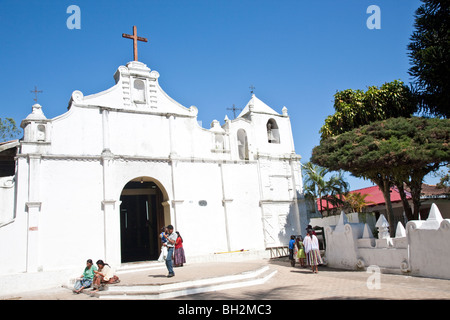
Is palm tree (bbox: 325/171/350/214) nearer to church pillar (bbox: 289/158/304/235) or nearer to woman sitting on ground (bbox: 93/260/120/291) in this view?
church pillar (bbox: 289/158/304/235)

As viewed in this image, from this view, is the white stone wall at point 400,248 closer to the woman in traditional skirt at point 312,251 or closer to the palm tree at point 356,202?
the woman in traditional skirt at point 312,251

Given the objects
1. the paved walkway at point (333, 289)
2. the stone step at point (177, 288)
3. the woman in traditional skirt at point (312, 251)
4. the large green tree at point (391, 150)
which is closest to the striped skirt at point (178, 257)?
the paved walkway at point (333, 289)

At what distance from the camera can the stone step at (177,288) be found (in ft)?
31.7

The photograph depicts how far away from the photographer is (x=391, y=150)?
51.7 ft

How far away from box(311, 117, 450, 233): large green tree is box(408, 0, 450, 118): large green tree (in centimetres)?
320

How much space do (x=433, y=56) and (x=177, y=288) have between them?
17.0 metres

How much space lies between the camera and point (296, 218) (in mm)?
21656

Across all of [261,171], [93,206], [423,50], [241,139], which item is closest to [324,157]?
[261,171]

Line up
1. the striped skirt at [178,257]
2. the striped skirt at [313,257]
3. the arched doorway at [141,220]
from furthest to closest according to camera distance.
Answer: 1. the arched doorway at [141,220]
2. the striped skirt at [178,257]
3. the striped skirt at [313,257]

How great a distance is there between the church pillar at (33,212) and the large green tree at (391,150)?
42.2 ft

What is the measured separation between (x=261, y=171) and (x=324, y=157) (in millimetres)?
4291

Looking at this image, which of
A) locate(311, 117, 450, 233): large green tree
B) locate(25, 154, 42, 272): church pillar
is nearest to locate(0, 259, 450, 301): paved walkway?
locate(25, 154, 42, 272): church pillar

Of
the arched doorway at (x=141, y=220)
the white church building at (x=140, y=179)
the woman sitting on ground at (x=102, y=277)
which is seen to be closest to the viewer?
the woman sitting on ground at (x=102, y=277)
